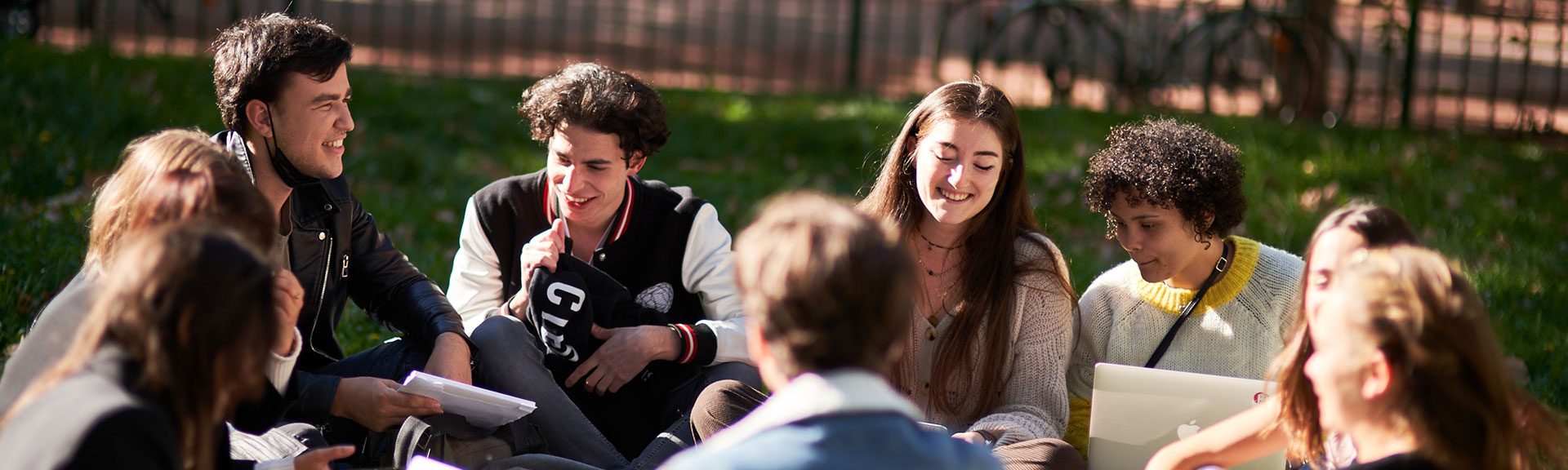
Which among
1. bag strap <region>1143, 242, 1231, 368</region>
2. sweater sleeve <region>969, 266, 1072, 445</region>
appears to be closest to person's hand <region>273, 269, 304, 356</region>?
sweater sleeve <region>969, 266, 1072, 445</region>

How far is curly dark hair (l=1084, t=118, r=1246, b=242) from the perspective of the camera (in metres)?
3.37

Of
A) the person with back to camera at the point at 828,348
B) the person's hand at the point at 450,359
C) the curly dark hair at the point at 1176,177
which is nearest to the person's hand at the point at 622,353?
the person's hand at the point at 450,359

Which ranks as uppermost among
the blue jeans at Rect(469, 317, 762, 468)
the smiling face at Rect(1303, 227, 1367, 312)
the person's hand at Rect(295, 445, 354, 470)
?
the smiling face at Rect(1303, 227, 1367, 312)

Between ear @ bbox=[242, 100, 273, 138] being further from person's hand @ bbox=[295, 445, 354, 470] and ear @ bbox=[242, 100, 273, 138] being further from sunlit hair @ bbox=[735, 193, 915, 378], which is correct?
sunlit hair @ bbox=[735, 193, 915, 378]

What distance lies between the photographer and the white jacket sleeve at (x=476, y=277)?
3672mm

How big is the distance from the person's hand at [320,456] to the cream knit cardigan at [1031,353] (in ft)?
4.77

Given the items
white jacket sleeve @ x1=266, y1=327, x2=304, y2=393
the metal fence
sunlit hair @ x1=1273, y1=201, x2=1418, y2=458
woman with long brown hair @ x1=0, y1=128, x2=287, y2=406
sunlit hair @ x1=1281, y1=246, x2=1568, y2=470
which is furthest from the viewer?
the metal fence

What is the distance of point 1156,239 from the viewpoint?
3.39 metres

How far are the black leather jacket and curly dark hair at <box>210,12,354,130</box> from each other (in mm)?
94

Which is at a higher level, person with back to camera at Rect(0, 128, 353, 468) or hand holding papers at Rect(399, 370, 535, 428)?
person with back to camera at Rect(0, 128, 353, 468)

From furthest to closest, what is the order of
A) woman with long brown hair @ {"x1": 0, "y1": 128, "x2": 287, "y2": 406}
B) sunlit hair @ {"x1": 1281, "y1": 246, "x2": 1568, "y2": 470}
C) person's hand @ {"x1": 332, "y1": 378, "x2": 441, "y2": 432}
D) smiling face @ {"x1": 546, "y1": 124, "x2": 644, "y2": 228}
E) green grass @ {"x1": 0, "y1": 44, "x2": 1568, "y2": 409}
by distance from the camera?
green grass @ {"x1": 0, "y1": 44, "x2": 1568, "y2": 409} → smiling face @ {"x1": 546, "y1": 124, "x2": 644, "y2": 228} → person's hand @ {"x1": 332, "y1": 378, "x2": 441, "y2": 432} → woman with long brown hair @ {"x1": 0, "y1": 128, "x2": 287, "y2": 406} → sunlit hair @ {"x1": 1281, "y1": 246, "x2": 1568, "y2": 470}

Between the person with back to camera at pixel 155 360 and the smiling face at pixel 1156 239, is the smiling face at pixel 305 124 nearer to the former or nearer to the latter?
the person with back to camera at pixel 155 360

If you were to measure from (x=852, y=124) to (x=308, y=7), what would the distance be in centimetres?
414

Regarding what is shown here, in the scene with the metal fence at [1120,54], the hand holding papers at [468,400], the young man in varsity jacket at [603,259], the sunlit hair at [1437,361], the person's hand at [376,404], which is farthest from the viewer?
the metal fence at [1120,54]
